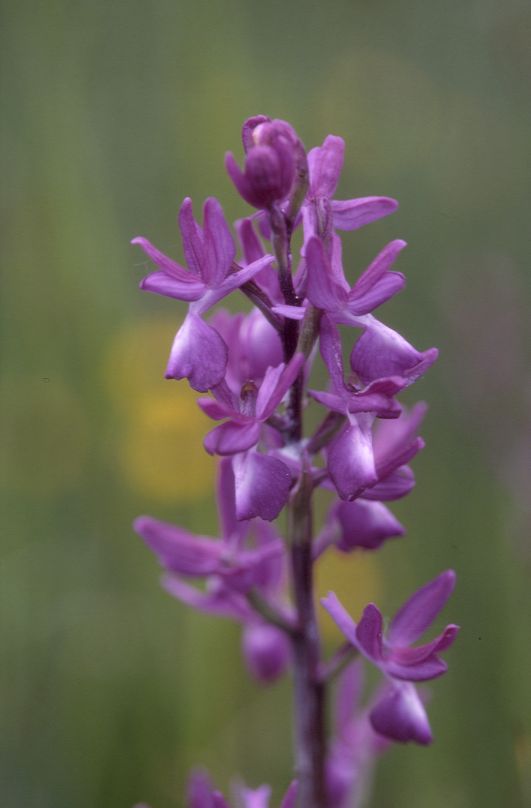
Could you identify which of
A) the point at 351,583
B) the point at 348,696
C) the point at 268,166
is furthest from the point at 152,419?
the point at 268,166

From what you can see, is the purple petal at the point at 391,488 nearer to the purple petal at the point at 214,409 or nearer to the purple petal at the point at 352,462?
the purple petal at the point at 352,462

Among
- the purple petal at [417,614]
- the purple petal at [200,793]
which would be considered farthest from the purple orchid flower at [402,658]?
the purple petal at [200,793]

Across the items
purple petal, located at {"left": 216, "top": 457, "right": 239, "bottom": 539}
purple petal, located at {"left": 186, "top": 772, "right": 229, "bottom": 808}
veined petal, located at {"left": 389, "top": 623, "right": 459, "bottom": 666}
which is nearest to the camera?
veined petal, located at {"left": 389, "top": 623, "right": 459, "bottom": 666}

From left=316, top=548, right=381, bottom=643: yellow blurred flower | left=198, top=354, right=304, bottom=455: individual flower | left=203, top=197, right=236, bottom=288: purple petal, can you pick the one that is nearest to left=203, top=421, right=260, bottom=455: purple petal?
left=198, top=354, right=304, bottom=455: individual flower

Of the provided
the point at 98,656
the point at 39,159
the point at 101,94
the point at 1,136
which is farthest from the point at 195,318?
the point at 101,94

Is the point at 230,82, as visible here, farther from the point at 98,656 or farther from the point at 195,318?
the point at 195,318

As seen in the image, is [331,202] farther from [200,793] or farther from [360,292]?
[200,793]

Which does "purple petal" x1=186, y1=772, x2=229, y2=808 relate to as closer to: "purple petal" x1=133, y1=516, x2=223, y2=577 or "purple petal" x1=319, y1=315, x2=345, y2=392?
"purple petal" x1=133, y1=516, x2=223, y2=577

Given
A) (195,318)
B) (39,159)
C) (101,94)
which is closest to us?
(195,318)
